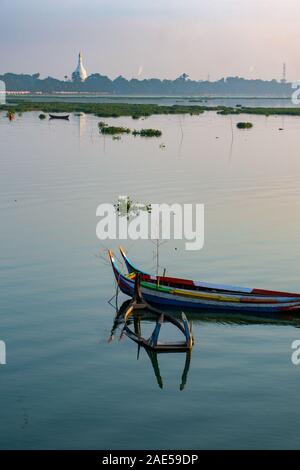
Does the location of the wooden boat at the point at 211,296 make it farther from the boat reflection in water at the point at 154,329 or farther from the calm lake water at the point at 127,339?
the boat reflection in water at the point at 154,329

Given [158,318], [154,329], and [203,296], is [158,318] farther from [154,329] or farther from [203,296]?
[203,296]

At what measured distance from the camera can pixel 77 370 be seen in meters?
22.2

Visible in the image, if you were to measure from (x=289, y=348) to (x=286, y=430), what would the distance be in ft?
18.8

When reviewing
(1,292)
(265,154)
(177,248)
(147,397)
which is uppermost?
(265,154)

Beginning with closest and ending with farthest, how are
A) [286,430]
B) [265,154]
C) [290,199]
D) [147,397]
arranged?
[286,430] → [147,397] → [290,199] → [265,154]

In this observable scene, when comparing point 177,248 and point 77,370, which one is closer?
point 77,370

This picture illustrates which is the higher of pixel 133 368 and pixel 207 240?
pixel 207 240

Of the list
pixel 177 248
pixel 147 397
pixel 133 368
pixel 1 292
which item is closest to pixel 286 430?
pixel 147 397

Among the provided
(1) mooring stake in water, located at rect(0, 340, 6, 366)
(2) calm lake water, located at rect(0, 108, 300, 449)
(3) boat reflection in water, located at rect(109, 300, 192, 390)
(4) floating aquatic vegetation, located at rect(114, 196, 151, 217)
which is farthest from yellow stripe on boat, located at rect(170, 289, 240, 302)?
(4) floating aquatic vegetation, located at rect(114, 196, 151, 217)

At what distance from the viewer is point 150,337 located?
79.1ft

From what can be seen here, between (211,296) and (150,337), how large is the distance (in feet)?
13.1

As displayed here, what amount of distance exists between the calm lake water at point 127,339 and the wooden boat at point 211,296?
0.55 meters
